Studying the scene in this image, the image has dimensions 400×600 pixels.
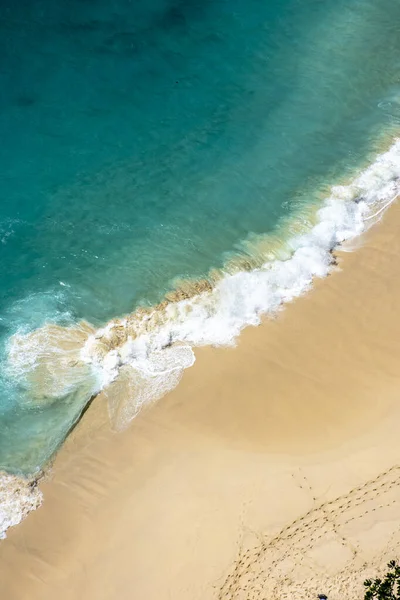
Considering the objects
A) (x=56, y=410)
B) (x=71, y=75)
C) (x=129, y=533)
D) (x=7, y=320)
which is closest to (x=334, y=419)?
(x=129, y=533)

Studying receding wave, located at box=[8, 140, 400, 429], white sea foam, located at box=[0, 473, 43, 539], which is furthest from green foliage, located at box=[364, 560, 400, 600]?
white sea foam, located at box=[0, 473, 43, 539]

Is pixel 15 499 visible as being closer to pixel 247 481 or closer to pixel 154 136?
pixel 247 481

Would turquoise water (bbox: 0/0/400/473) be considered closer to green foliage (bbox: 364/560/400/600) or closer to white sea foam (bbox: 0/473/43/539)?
white sea foam (bbox: 0/473/43/539)

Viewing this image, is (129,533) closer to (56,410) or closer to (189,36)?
(56,410)

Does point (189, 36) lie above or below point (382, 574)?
above

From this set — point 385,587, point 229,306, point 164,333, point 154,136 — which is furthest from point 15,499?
point 154,136

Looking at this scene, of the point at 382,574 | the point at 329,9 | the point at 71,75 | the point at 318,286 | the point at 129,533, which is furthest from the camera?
the point at 329,9

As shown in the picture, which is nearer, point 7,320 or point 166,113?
point 7,320
